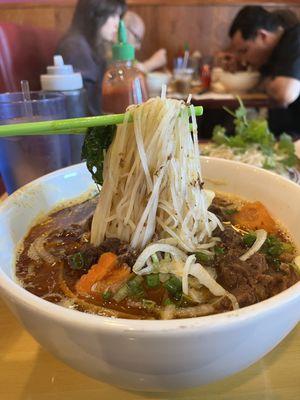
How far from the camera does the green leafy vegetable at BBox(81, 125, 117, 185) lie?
0.86 metres

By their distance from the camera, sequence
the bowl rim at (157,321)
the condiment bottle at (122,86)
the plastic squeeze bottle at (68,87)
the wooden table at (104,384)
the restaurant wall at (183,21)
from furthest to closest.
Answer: the restaurant wall at (183,21) → the condiment bottle at (122,86) → the plastic squeeze bottle at (68,87) → the wooden table at (104,384) → the bowl rim at (157,321)

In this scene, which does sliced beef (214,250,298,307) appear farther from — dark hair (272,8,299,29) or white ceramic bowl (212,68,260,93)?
dark hair (272,8,299,29)

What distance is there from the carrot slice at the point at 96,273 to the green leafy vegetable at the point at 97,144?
0.21 metres

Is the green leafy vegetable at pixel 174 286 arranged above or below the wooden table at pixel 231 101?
above

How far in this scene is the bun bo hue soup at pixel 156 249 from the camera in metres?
0.75

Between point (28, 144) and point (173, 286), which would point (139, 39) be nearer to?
point (28, 144)

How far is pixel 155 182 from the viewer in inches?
33.1

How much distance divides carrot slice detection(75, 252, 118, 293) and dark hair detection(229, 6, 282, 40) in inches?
128

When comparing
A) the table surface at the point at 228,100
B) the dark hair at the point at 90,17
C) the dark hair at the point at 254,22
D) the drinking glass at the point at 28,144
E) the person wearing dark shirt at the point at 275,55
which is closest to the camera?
the drinking glass at the point at 28,144

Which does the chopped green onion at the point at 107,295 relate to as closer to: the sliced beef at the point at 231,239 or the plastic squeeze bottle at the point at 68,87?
the sliced beef at the point at 231,239

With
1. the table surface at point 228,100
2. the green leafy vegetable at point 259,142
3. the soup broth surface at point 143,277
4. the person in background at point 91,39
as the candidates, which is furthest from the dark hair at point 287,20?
the soup broth surface at point 143,277

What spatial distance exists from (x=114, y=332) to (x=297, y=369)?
425mm

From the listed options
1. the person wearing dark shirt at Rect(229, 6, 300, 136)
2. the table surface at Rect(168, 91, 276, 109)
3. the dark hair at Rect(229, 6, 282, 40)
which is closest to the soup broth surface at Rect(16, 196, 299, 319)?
the table surface at Rect(168, 91, 276, 109)

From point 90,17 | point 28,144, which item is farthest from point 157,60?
point 28,144
